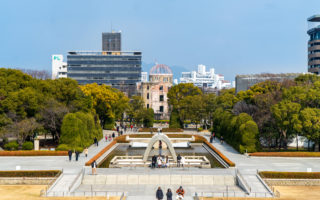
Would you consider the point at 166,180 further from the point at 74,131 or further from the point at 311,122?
the point at 311,122

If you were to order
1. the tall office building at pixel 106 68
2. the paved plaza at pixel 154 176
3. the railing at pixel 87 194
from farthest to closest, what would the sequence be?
1. the tall office building at pixel 106 68
2. the paved plaza at pixel 154 176
3. the railing at pixel 87 194

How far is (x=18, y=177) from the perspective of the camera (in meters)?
31.5

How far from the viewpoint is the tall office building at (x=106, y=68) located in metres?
144

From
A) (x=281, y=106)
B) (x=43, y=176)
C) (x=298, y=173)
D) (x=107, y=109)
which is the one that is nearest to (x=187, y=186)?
(x=298, y=173)

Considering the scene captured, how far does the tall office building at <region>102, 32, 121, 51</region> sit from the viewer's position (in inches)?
7451

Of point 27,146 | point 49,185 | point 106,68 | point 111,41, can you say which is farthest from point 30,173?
point 111,41

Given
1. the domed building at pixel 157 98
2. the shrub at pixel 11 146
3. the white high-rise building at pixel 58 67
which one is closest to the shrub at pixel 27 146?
the shrub at pixel 11 146

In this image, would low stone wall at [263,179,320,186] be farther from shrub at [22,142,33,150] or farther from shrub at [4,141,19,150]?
shrub at [4,141,19,150]

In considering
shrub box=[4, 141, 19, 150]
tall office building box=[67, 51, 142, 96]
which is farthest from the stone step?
tall office building box=[67, 51, 142, 96]

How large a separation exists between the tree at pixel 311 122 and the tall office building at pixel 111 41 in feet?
511

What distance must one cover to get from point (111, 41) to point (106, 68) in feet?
159

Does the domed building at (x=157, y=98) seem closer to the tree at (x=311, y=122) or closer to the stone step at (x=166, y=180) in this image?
the tree at (x=311, y=122)

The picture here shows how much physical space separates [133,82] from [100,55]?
674 inches

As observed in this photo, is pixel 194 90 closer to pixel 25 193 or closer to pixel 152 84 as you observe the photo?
pixel 152 84
